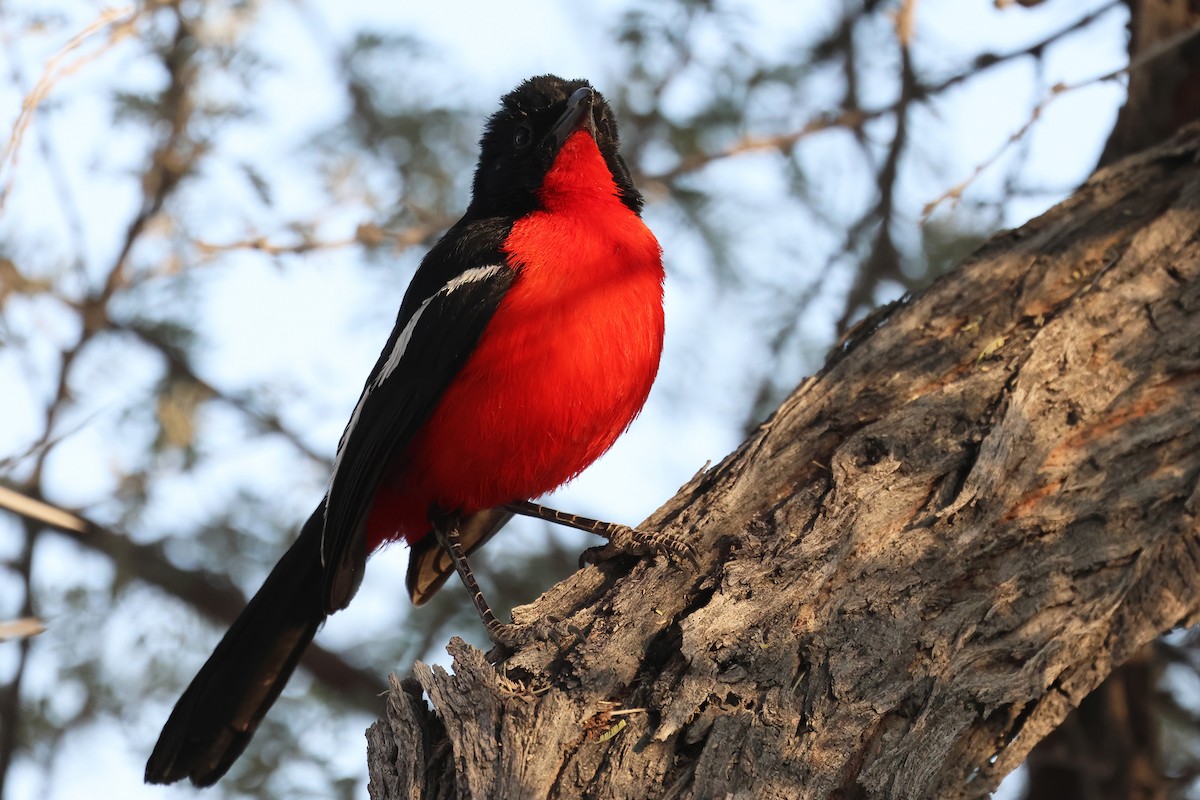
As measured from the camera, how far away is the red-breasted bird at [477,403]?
3.72 metres

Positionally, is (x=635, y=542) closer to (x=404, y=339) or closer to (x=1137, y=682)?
(x=404, y=339)

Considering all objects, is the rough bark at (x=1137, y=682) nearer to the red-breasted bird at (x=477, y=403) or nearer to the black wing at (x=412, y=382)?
the red-breasted bird at (x=477, y=403)

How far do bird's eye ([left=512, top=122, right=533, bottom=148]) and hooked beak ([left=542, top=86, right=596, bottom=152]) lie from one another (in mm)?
115

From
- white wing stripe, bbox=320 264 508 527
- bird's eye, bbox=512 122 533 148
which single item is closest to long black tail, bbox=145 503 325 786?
white wing stripe, bbox=320 264 508 527

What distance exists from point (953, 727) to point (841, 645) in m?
0.32

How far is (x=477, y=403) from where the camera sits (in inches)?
148

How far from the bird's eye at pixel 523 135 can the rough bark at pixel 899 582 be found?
1.46 meters

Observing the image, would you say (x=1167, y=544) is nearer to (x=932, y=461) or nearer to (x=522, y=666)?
(x=932, y=461)

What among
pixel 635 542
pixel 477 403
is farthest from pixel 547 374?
pixel 635 542

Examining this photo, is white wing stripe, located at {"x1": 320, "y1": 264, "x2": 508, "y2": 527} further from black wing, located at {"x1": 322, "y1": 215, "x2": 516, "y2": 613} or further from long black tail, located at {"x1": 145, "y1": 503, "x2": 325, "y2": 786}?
long black tail, located at {"x1": 145, "y1": 503, "x2": 325, "y2": 786}

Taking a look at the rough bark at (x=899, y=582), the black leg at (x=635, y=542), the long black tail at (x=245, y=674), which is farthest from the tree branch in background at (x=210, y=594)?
the rough bark at (x=899, y=582)

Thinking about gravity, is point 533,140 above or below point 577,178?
above

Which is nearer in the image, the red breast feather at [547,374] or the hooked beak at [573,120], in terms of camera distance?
the red breast feather at [547,374]

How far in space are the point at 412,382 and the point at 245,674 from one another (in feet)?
3.73
